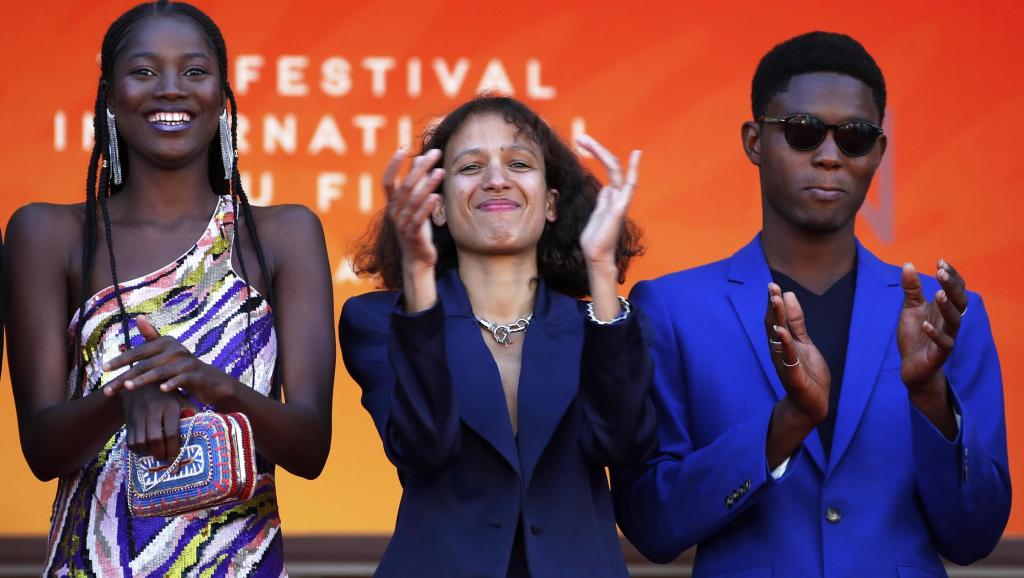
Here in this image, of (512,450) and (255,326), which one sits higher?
(255,326)

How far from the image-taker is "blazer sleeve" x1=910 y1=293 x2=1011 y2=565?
3.42 m

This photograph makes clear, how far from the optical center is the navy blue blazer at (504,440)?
3.31 m

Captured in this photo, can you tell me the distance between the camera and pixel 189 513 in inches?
133

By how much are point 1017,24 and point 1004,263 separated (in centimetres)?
87

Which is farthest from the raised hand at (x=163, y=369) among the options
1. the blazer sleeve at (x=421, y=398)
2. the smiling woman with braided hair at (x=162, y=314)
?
the blazer sleeve at (x=421, y=398)

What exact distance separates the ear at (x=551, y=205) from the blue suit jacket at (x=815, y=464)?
313mm

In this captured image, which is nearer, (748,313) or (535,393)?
(535,393)

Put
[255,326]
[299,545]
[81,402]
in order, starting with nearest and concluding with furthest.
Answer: [81,402] → [255,326] → [299,545]

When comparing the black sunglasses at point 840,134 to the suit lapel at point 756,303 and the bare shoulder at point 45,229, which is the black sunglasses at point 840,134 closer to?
the suit lapel at point 756,303

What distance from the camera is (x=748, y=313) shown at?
12.3ft

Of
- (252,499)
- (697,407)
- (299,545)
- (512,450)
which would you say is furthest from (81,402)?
(299,545)

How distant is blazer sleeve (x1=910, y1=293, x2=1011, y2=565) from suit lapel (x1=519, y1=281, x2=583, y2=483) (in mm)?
721

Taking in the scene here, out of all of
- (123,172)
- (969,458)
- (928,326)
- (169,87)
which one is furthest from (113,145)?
(969,458)

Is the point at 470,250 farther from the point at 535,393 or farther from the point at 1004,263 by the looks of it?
the point at 1004,263
